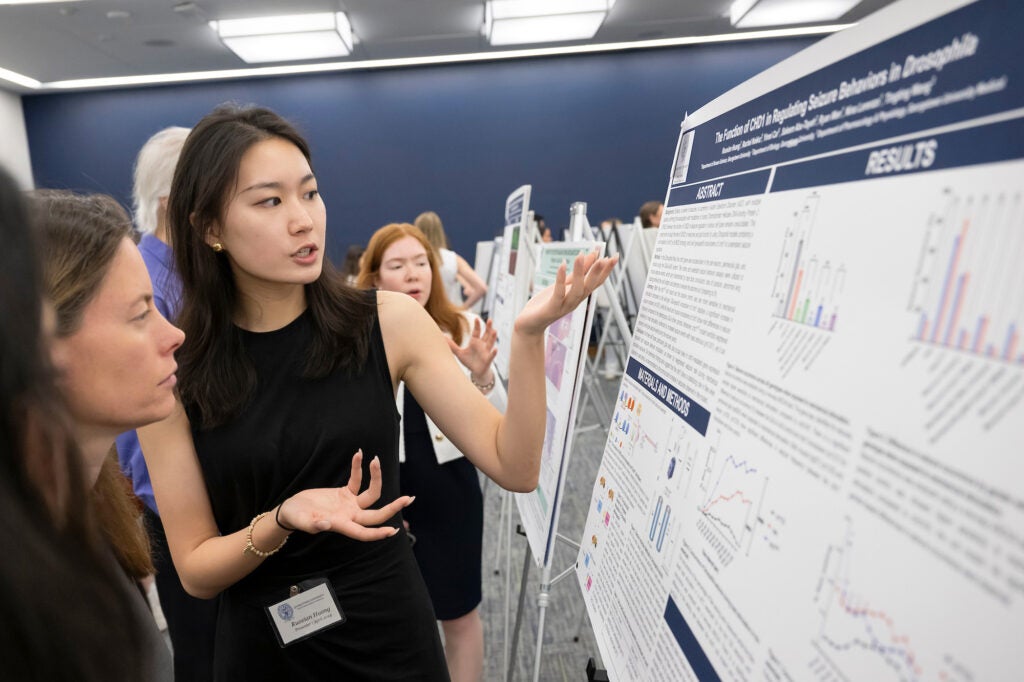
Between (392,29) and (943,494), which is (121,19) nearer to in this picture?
(392,29)

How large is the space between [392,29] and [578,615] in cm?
611

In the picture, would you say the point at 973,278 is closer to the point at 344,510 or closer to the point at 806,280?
the point at 806,280

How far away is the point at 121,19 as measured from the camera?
18.8ft

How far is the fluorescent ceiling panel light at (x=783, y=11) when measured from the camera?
21.6 feet

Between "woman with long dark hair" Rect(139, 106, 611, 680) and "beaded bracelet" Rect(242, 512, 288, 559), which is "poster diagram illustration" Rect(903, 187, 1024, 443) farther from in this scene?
"beaded bracelet" Rect(242, 512, 288, 559)

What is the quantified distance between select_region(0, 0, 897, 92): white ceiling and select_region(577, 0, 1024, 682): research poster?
6.05 m

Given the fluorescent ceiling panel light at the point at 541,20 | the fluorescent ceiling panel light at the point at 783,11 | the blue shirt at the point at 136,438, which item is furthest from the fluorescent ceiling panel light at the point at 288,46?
the blue shirt at the point at 136,438

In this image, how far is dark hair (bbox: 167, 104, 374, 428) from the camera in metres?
1.17

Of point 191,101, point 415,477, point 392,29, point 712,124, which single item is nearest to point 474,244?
point 392,29

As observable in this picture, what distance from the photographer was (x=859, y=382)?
0.51 m

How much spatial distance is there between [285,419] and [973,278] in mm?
1068

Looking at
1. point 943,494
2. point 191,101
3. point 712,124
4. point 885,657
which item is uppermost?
point 191,101

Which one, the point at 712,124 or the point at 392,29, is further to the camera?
the point at 392,29

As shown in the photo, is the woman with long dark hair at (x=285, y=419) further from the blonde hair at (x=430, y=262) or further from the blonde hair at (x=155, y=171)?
the blonde hair at (x=430, y=262)
